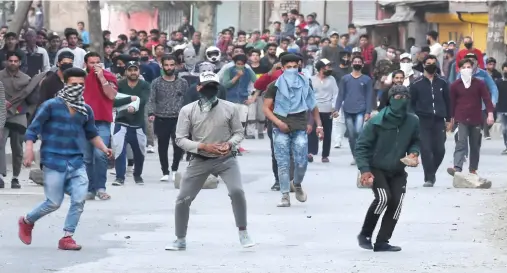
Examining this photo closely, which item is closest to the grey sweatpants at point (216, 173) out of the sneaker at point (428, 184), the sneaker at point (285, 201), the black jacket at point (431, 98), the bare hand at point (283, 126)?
the sneaker at point (285, 201)

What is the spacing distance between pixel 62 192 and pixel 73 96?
840 millimetres

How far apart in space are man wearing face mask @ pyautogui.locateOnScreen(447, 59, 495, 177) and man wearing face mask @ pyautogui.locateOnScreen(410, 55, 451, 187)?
50 centimetres

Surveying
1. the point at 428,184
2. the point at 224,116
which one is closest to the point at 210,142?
the point at 224,116

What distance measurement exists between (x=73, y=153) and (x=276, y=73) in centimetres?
612

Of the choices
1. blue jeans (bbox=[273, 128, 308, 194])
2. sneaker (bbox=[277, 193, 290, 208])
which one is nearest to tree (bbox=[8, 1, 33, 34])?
blue jeans (bbox=[273, 128, 308, 194])

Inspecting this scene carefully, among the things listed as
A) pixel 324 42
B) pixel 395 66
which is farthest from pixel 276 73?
pixel 324 42

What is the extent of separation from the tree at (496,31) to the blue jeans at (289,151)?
17.3 meters

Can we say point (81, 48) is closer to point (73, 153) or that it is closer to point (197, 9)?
point (73, 153)

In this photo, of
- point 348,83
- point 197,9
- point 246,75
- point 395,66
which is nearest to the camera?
point 348,83

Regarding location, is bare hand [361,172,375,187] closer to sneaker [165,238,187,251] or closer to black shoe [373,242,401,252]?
black shoe [373,242,401,252]

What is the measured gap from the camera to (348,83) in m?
23.6

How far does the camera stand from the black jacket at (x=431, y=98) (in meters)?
19.7

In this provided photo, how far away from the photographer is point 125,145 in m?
19.5

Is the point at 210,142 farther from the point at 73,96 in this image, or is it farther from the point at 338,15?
the point at 338,15
